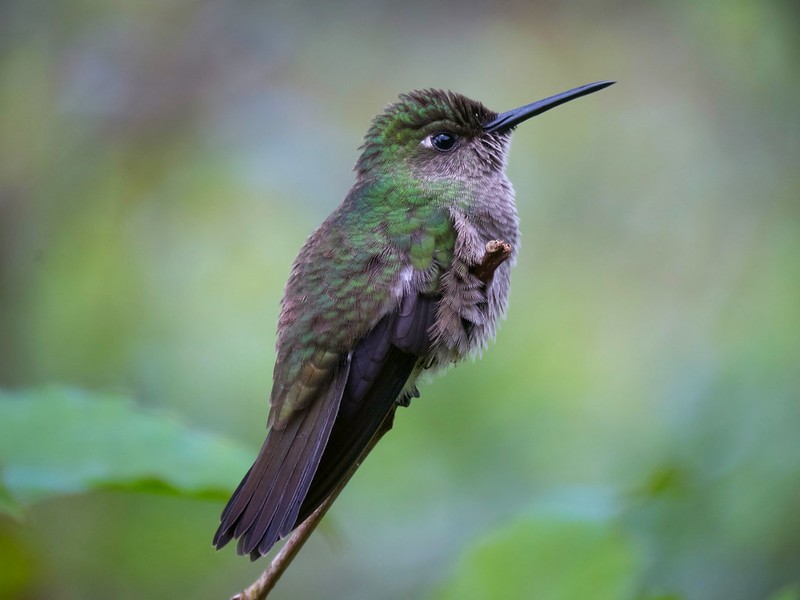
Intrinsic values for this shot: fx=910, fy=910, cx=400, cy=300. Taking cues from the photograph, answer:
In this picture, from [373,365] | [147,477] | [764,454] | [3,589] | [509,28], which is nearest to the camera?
[147,477]

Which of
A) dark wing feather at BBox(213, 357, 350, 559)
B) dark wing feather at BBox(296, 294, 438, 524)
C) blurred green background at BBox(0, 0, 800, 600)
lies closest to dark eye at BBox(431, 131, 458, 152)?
dark wing feather at BBox(296, 294, 438, 524)

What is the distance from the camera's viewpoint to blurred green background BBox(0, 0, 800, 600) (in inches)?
228

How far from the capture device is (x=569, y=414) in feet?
23.1

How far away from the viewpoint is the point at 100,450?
2742mm

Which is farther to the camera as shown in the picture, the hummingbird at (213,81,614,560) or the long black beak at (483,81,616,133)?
the long black beak at (483,81,616,133)

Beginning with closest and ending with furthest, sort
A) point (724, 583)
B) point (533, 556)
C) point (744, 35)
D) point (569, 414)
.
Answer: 1. point (533, 556)
2. point (724, 583)
3. point (569, 414)
4. point (744, 35)

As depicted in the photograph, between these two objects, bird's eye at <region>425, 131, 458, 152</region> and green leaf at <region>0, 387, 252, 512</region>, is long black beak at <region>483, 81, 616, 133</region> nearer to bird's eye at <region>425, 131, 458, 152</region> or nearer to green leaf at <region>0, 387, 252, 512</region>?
bird's eye at <region>425, 131, 458, 152</region>

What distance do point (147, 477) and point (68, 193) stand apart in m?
4.78

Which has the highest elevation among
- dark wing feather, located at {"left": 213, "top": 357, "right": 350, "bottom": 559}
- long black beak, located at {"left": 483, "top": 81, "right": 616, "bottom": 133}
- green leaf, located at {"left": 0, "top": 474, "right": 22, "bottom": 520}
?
long black beak, located at {"left": 483, "top": 81, "right": 616, "bottom": 133}

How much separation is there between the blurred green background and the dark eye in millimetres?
2053

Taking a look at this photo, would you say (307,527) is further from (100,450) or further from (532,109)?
(532,109)

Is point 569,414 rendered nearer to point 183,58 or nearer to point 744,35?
point 744,35

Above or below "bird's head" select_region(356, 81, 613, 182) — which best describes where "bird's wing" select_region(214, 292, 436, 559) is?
below

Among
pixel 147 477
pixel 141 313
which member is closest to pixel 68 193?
pixel 141 313
